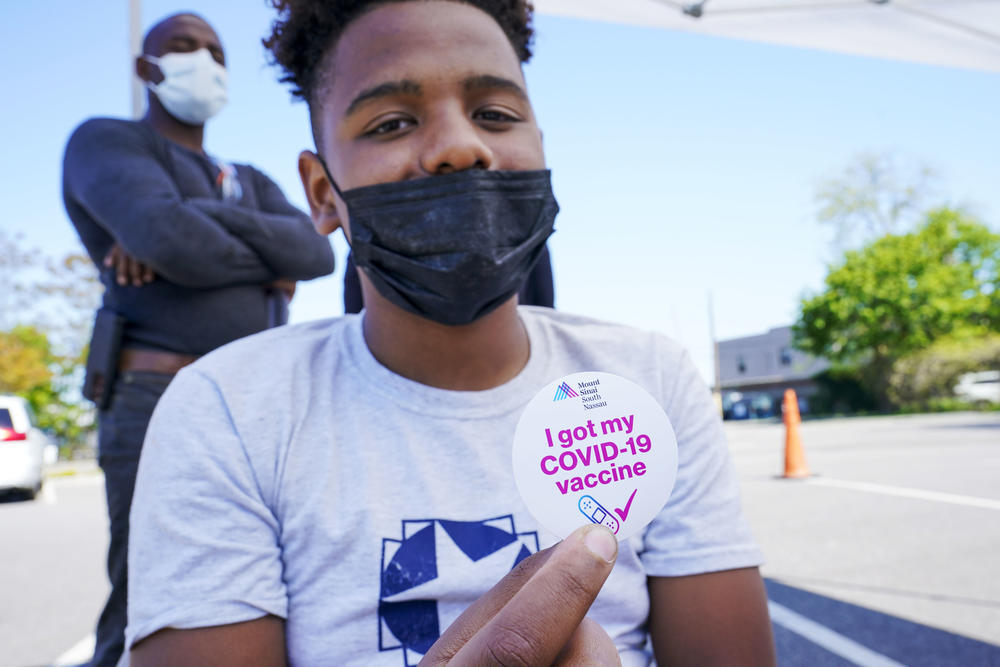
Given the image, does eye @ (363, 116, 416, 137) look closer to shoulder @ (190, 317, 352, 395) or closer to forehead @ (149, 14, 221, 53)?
shoulder @ (190, 317, 352, 395)

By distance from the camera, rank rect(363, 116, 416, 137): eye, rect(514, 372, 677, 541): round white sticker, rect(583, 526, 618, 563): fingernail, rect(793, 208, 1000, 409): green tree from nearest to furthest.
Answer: rect(583, 526, 618, 563): fingernail
rect(514, 372, 677, 541): round white sticker
rect(363, 116, 416, 137): eye
rect(793, 208, 1000, 409): green tree

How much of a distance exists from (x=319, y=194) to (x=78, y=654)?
337cm

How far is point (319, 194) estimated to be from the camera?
169 cm

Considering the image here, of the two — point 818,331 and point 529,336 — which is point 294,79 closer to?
point 529,336

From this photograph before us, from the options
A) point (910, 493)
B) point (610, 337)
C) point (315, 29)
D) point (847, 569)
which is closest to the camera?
point (610, 337)

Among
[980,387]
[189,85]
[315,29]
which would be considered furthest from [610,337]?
[980,387]

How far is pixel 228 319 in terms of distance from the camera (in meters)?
2.26

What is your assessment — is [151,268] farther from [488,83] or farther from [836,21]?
[836,21]

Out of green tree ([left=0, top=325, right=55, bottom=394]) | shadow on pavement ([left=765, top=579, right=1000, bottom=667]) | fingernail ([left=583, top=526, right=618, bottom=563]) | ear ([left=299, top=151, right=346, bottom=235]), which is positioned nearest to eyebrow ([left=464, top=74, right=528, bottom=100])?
ear ([left=299, top=151, right=346, bottom=235])

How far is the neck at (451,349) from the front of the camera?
144 cm

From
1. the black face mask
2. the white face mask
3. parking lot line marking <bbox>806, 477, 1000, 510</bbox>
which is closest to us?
the black face mask

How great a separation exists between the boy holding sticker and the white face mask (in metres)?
1.22

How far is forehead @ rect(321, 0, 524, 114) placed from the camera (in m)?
1.43

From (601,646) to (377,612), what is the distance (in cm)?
48
